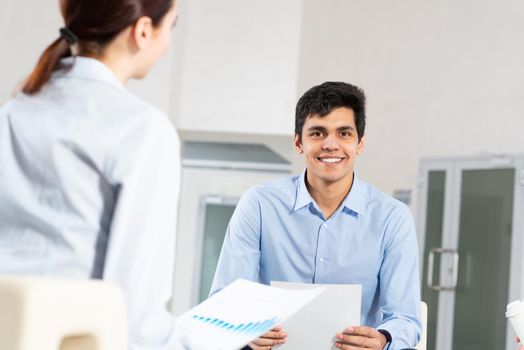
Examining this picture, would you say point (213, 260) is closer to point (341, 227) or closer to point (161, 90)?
point (161, 90)

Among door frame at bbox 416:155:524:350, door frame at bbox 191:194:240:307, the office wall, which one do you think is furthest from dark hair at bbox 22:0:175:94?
door frame at bbox 191:194:240:307

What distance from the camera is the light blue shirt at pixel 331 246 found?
7.04 ft

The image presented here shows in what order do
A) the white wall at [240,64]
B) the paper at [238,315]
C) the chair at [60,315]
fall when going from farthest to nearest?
1. the white wall at [240,64]
2. the paper at [238,315]
3. the chair at [60,315]

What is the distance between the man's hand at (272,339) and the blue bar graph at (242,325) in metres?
0.54

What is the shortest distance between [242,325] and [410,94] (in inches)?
203

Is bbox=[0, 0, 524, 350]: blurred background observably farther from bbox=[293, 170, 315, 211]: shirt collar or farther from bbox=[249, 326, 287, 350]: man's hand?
bbox=[249, 326, 287, 350]: man's hand

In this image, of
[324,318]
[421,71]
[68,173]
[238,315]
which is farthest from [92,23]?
[421,71]

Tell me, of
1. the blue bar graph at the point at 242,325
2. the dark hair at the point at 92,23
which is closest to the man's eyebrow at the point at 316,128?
the blue bar graph at the point at 242,325

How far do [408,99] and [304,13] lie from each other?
1.55 metres

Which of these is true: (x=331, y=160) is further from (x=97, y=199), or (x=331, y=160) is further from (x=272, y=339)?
(x=97, y=199)

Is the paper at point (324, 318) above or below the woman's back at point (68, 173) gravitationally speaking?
below

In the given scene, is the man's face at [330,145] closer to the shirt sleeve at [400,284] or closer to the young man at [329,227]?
the young man at [329,227]

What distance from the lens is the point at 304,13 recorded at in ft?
24.2

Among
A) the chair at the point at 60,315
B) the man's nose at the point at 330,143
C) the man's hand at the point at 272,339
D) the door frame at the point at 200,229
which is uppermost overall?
the man's nose at the point at 330,143
